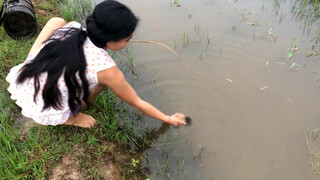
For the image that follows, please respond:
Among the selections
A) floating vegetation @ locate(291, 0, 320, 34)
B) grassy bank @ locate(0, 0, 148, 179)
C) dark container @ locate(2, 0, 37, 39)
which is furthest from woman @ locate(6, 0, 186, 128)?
floating vegetation @ locate(291, 0, 320, 34)

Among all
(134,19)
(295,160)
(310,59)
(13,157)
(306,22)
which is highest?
(134,19)

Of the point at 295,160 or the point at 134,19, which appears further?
the point at 295,160

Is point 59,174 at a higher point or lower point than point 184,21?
lower

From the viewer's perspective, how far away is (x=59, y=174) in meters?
2.01

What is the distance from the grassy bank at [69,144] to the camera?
2012mm

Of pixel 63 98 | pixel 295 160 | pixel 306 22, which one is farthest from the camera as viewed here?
pixel 306 22

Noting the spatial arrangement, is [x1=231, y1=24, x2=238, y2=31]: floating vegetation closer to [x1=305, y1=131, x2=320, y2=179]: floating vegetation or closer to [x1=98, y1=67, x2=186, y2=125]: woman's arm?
[x1=305, y1=131, x2=320, y2=179]: floating vegetation

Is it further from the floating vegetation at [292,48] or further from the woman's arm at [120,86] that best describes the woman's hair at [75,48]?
the floating vegetation at [292,48]

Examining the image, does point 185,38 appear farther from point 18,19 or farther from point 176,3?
point 18,19

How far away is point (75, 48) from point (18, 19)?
198cm

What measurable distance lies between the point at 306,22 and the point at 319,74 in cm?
98

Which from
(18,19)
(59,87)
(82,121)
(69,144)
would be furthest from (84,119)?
(18,19)

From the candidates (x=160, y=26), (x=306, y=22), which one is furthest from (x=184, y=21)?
(x=306, y=22)

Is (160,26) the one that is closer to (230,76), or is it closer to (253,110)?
(230,76)
